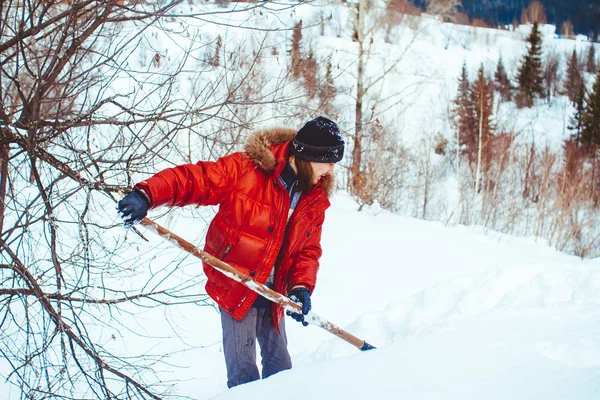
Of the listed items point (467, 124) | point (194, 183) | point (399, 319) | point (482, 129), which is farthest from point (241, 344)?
point (467, 124)

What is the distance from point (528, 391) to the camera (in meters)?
1.47

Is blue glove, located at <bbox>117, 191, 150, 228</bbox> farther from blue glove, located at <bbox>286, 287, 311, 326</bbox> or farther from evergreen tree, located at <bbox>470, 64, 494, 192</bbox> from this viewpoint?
evergreen tree, located at <bbox>470, 64, 494, 192</bbox>

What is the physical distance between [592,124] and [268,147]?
3095 centimetres

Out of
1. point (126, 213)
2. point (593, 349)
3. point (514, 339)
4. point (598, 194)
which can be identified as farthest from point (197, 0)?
point (598, 194)

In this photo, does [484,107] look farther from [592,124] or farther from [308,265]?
[308,265]

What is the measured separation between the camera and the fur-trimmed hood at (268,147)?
236 centimetres

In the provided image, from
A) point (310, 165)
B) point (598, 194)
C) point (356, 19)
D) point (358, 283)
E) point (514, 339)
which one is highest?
point (356, 19)

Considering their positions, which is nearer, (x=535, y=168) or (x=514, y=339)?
(x=514, y=339)

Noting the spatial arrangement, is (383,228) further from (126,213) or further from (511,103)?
(511,103)

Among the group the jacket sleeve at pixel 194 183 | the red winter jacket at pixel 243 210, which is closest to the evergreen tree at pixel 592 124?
the red winter jacket at pixel 243 210

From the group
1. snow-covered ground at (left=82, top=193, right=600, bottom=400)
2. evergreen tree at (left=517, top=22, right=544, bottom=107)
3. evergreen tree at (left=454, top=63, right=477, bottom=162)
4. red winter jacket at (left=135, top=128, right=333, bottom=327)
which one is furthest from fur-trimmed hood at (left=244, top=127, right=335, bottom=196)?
evergreen tree at (left=517, top=22, right=544, bottom=107)

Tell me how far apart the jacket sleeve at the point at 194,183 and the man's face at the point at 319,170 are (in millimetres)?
375

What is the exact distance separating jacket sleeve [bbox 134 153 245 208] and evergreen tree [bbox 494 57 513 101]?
35.1 metres

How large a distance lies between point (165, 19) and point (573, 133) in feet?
113
